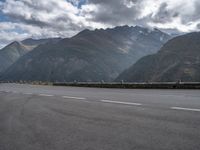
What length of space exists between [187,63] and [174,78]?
22141 mm

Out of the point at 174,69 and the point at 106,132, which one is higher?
the point at 174,69

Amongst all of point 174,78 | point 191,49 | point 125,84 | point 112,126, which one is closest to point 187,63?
point 174,78

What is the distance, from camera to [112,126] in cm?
526

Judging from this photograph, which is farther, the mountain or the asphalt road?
the mountain

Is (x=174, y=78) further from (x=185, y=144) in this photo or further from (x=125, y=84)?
(x=185, y=144)

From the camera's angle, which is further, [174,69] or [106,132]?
[174,69]

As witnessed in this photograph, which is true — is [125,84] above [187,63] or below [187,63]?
below

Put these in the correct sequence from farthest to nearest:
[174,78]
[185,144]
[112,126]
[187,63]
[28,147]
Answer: [187,63], [174,78], [112,126], [28,147], [185,144]

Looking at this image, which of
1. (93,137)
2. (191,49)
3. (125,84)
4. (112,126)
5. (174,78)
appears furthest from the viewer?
(191,49)

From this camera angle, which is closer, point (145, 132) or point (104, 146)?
point (104, 146)

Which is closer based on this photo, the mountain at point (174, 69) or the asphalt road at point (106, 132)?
the asphalt road at point (106, 132)

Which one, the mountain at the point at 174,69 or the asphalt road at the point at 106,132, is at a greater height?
the mountain at the point at 174,69

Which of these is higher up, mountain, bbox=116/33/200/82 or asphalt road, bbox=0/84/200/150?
mountain, bbox=116/33/200/82

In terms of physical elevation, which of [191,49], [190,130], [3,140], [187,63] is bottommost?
[3,140]
